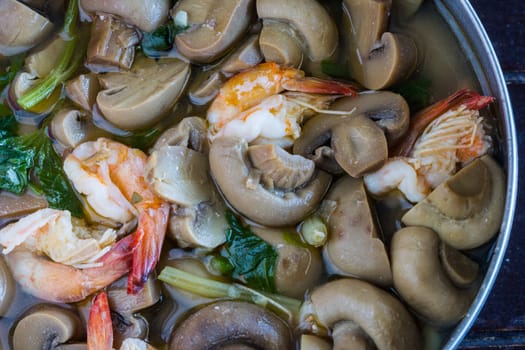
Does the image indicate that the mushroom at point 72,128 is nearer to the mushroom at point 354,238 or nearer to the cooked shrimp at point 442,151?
the mushroom at point 354,238

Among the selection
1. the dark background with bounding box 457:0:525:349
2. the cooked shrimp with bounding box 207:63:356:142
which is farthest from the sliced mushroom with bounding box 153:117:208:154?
the dark background with bounding box 457:0:525:349

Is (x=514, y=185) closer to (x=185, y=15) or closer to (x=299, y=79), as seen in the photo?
(x=299, y=79)

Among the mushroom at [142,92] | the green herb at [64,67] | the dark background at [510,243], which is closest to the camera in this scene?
the mushroom at [142,92]

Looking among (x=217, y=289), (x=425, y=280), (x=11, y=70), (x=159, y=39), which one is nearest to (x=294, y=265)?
(x=217, y=289)

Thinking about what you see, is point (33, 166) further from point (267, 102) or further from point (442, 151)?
point (442, 151)

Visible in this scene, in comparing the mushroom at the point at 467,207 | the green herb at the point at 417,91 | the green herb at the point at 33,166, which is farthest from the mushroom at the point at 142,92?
the mushroom at the point at 467,207

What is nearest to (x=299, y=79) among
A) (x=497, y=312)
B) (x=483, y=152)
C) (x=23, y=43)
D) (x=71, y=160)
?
(x=483, y=152)
